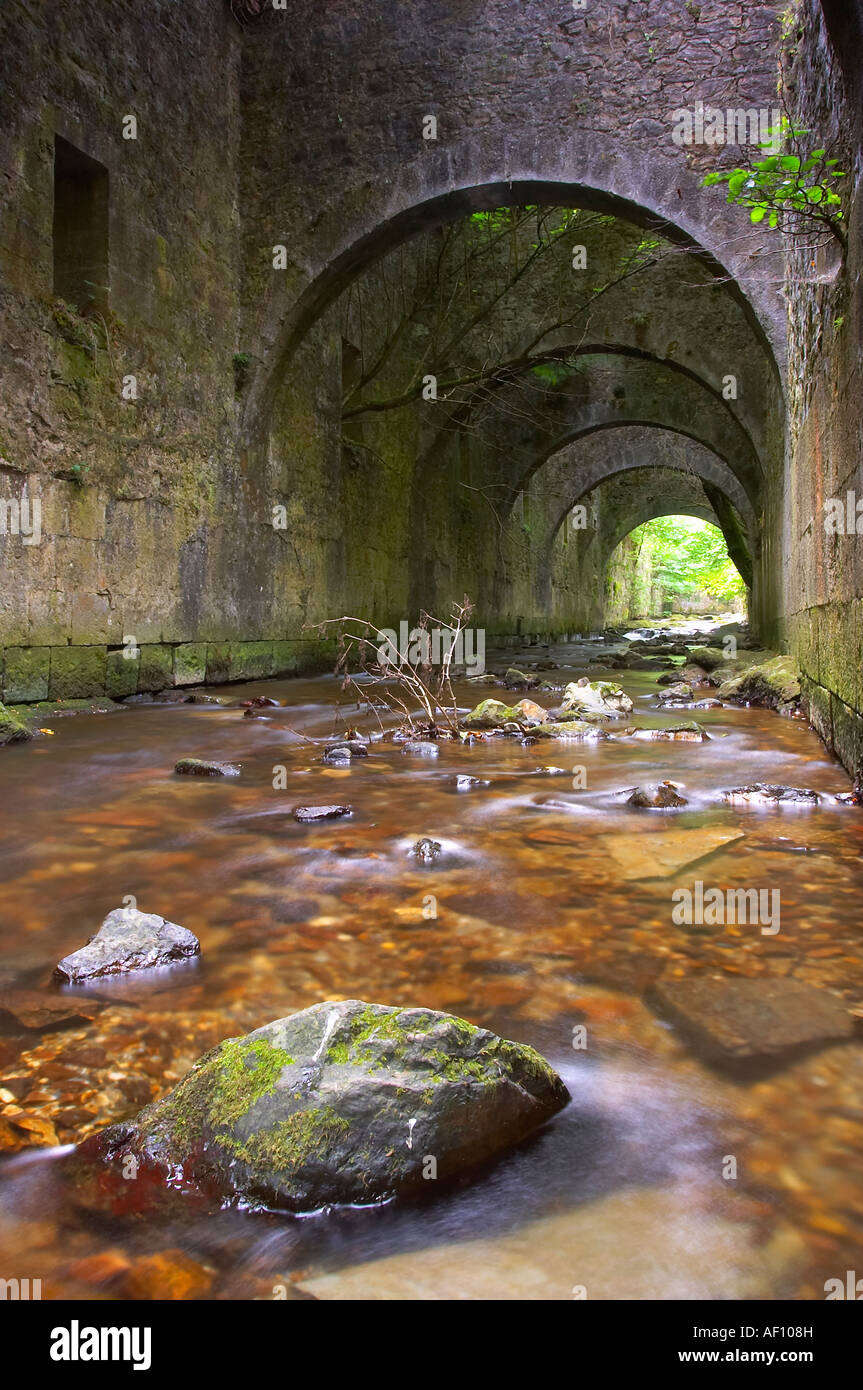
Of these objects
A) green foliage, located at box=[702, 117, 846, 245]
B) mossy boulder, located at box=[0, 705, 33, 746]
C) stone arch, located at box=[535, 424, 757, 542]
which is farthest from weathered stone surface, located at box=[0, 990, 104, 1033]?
stone arch, located at box=[535, 424, 757, 542]

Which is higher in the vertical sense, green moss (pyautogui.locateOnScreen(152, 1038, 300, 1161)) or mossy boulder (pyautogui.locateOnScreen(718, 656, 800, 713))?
mossy boulder (pyautogui.locateOnScreen(718, 656, 800, 713))

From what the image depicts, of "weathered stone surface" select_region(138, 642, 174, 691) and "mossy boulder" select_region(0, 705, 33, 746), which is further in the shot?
"weathered stone surface" select_region(138, 642, 174, 691)

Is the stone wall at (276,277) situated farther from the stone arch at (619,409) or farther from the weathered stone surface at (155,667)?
the stone arch at (619,409)

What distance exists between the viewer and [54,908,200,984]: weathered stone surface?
1.65 meters

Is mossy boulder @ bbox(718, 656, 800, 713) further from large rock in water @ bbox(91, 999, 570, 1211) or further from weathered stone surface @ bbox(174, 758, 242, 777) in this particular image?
large rock in water @ bbox(91, 999, 570, 1211)

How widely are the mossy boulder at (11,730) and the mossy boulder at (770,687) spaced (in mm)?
4636

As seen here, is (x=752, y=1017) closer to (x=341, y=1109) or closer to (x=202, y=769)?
(x=341, y=1109)

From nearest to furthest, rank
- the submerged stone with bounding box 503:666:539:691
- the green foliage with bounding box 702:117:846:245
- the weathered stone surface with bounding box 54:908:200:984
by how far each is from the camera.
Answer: the weathered stone surface with bounding box 54:908:200:984 < the green foliage with bounding box 702:117:846:245 < the submerged stone with bounding box 503:666:539:691

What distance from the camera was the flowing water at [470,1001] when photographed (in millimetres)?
931

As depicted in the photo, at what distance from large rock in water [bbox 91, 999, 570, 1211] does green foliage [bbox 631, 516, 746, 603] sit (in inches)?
1477

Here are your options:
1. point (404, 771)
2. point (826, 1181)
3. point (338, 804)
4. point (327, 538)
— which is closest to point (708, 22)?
point (327, 538)

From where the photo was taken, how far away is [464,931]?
6.15 feet

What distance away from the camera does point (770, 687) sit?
639 centimetres

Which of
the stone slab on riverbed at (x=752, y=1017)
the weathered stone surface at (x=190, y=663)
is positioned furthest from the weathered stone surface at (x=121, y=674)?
the stone slab on riverbed at (x=752, y=1017)
